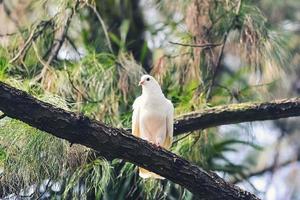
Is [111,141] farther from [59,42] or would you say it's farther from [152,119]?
[59,42]

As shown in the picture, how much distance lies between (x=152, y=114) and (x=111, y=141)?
0.67 metres

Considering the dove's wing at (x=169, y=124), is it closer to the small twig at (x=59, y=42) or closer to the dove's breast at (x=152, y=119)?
the dove's breast at (x=152, y=119)

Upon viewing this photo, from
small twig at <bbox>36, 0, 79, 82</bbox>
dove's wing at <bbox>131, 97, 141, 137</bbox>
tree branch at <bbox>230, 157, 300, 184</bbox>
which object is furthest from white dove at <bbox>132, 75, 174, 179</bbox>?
tree branch at <bbox>230, 157, 300, 184</bbox>

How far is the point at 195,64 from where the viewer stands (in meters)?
3.29

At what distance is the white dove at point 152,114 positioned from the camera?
2928 millimetres

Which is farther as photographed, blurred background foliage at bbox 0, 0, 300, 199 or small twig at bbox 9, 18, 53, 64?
small twig at bbox 9, 18, 53, 64

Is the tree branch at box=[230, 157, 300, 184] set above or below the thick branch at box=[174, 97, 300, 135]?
above

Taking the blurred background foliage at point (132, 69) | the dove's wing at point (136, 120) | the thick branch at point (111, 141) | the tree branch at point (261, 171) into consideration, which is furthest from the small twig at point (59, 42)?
the tree branch at point (261, 171)

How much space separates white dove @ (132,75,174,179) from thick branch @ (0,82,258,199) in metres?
0.46

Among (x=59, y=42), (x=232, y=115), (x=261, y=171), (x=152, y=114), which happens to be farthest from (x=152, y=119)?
(x=261, y=171)

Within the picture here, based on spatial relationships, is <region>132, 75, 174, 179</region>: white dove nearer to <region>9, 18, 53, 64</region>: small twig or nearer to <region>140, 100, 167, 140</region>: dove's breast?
<region>140, 100, 167, 140</region>: dove's breast

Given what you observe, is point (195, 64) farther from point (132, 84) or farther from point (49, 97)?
point (49, 97)

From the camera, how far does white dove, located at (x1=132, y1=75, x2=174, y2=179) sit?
2.93m

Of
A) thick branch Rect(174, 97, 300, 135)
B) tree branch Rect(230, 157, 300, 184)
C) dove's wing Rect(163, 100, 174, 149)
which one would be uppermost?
tree branch Rect(230, 157, 300, 184)
